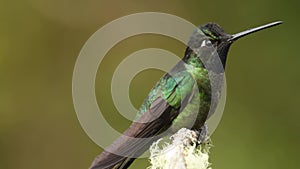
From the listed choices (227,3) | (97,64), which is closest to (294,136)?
(227,3)

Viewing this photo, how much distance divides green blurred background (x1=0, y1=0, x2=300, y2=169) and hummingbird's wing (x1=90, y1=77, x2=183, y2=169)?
1.76 m

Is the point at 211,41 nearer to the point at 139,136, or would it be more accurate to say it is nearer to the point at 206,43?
the point at 206,43

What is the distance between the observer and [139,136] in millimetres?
2252

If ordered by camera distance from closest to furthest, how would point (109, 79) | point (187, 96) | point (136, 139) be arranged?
point (136, 139)
point (187, 96)
point (109, 79)

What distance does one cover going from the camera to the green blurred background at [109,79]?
4.25 m

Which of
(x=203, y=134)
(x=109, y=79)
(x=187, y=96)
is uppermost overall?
(x=109, y=79)

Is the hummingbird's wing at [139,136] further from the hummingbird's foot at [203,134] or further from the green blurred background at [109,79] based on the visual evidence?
the green blurred background at [109,79]

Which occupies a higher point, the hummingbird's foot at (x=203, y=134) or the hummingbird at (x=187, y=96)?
the hummingbird at (x=187, y=96)

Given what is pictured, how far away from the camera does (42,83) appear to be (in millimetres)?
4426

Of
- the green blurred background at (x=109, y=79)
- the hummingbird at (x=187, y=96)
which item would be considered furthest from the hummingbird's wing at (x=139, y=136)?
the green blurred background at (x=109, y=79)

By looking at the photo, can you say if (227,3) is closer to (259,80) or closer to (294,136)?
(259,80)

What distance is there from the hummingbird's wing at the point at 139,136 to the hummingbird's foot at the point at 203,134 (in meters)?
0.12

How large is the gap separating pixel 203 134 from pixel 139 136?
0.25m

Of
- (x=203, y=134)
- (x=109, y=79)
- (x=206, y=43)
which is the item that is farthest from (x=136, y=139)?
(x=109, y=79)
